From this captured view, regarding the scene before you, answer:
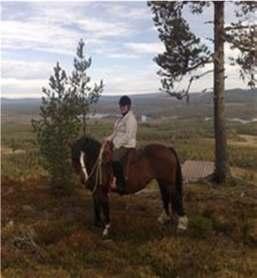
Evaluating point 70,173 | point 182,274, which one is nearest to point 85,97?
point 70,173

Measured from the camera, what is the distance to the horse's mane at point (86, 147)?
13781mm

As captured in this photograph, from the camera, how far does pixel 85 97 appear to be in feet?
62.3

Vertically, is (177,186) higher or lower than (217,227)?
higher

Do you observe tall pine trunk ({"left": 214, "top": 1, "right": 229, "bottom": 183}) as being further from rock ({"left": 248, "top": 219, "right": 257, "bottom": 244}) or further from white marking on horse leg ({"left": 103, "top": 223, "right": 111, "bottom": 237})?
white marking on horse leg ({"left": 103, "top": 223, "right": 111, "bottom": 237})

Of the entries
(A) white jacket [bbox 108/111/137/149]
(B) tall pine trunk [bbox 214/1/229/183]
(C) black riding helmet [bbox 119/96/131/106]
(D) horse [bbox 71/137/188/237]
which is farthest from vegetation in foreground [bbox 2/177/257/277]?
(B) tall pine trunk [bbox 214/1/229/183]

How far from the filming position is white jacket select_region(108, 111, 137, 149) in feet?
43.9

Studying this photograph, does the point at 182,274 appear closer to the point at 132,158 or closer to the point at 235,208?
the point at 132,158

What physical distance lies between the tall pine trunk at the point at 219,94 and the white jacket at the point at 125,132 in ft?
29.4

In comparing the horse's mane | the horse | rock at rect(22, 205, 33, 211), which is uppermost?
A: the horse's mane

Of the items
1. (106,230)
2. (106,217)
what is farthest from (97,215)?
(106,230)

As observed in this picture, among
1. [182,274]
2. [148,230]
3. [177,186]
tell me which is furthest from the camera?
[177,186]

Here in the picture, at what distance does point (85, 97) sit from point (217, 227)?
277 inches

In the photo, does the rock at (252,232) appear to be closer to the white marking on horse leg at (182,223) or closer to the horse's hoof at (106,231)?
the white marking on horse leg at (182,223)

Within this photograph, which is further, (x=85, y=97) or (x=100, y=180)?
(x=85, y=97)
